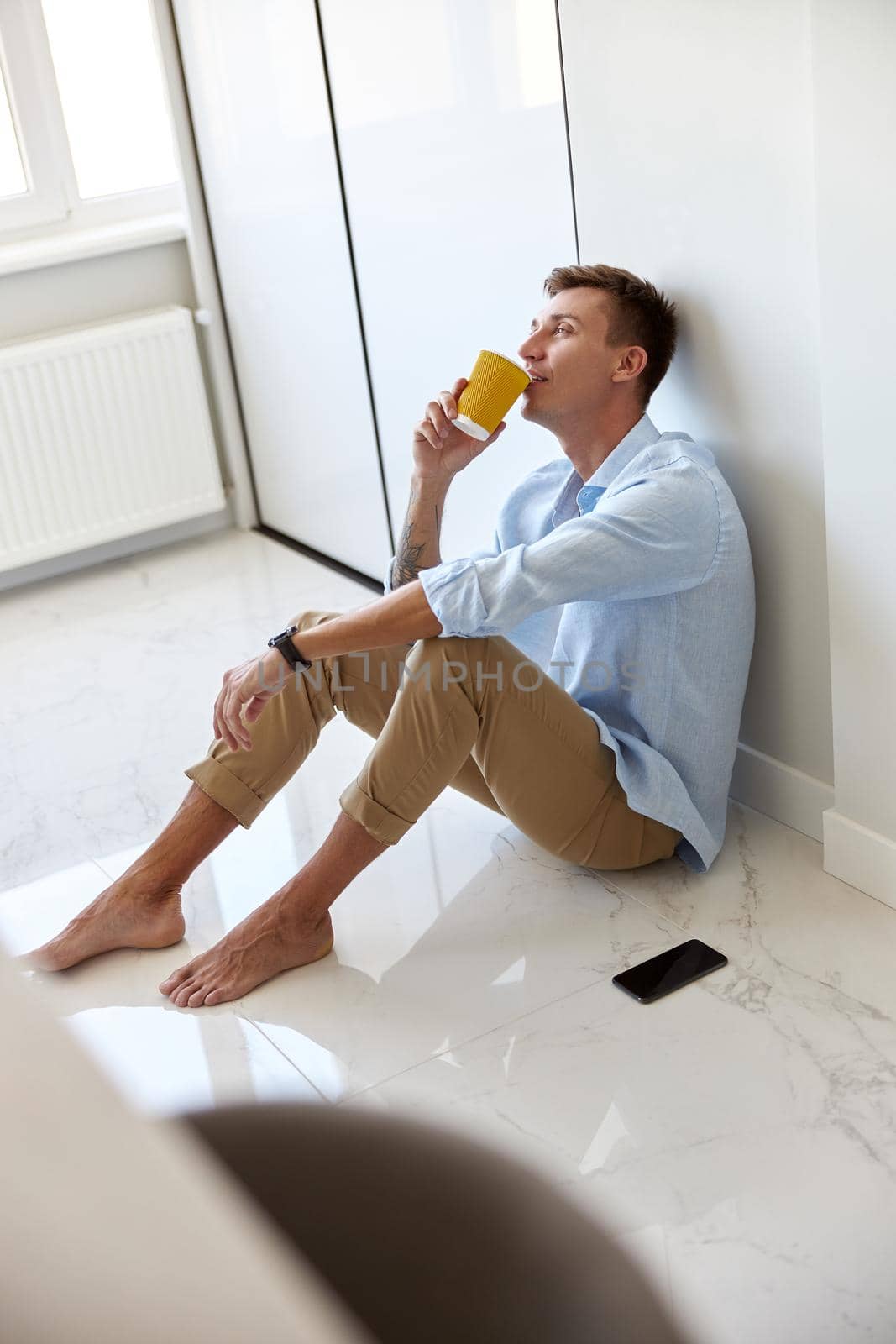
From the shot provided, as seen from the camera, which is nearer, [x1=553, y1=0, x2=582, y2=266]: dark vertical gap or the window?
[x1=553, y1=0, x2=582, y2=266]: dark vertical gap

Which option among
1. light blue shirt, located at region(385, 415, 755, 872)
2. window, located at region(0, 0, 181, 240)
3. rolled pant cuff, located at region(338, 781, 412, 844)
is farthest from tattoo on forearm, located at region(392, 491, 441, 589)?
window, located at region(0, 0, 181, 240)

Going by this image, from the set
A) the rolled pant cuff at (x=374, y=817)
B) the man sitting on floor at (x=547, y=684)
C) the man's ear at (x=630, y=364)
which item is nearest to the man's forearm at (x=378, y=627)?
the man sitting on floor at (x=547, y=684)

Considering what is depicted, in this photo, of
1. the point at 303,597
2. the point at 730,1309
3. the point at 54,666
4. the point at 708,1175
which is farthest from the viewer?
the point at 303,597

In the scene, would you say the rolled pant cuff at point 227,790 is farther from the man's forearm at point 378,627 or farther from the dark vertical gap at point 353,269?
the dark vertical gap at point 353,269

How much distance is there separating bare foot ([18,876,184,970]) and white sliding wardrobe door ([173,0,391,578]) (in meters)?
1.42

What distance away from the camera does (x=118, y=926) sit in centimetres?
196

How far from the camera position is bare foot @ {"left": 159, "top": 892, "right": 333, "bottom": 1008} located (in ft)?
6.05

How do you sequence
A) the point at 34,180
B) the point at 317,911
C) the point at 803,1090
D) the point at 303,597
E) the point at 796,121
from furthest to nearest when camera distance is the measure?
the point at 34,180
the point at 303,597
the point at 317,911
the point at 796,121
the point at 803,1090

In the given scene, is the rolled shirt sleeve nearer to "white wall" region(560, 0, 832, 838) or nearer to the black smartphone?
"white wall" region(560, 0, 832, 838)

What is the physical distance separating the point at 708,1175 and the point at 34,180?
10.3ft

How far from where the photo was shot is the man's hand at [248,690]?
185cm

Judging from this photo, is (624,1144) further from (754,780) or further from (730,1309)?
(754,780)

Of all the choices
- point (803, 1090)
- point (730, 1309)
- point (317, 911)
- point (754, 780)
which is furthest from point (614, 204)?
point (730, 1309)

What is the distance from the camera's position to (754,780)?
2.13 metres
